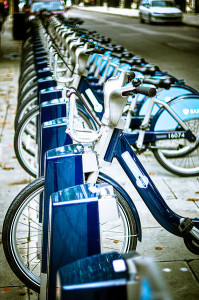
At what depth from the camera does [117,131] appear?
281 centimetres

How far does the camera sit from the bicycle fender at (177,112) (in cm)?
483

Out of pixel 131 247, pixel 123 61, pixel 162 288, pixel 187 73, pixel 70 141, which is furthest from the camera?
pixel 187 73

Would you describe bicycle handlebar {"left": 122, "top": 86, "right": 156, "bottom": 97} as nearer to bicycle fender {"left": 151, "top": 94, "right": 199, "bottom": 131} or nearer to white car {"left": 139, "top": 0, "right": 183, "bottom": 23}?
bicycle fender {"left": 151, "top": 94, "right": 199, "bottom": 131}

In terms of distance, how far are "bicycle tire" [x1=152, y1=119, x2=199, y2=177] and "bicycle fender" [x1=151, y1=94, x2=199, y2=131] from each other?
0.47ft

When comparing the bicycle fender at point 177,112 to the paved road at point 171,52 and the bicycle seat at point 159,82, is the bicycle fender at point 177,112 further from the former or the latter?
the paved road at point 171,52

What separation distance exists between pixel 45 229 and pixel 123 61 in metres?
3.48

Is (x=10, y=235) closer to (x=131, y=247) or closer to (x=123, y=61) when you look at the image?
(x=131, y=247)

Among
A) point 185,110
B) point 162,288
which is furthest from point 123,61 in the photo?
point 162,288

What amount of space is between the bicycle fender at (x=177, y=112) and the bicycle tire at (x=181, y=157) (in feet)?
0.47

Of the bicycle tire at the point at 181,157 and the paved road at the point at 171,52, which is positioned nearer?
the bicycle tire at the point at 181,157

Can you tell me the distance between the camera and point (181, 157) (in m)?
5.48

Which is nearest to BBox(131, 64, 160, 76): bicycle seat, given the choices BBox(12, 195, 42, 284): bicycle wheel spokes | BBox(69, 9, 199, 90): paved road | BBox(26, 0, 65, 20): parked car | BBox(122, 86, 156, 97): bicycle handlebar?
BBox(12, 195, 42, 284): bicycle wheel spokes

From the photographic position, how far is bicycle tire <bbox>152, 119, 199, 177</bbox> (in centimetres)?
505

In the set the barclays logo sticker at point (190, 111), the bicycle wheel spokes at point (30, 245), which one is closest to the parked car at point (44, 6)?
the barclays logo sticker at point (190, 111)
